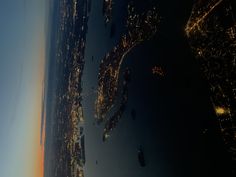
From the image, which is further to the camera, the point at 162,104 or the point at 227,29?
the point at 162,104

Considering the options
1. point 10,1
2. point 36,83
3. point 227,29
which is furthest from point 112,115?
point 10,1

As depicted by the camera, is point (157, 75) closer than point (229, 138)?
No

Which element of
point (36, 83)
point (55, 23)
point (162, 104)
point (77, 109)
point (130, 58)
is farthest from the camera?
point (36, 83)

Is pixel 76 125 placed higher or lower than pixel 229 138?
higher

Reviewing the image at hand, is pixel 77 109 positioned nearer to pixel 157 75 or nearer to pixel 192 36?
pixel 157 75

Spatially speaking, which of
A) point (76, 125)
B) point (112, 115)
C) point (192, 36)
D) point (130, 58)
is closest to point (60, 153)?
point (76, 125)

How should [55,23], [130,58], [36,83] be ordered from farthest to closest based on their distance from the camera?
[36,83] → [55,23] → [130,58]

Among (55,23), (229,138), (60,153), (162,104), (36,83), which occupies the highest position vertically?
(55,23)

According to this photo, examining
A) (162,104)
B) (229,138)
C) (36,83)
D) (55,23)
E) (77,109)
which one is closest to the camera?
(229,138)

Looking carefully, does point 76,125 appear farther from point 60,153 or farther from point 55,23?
point 55,23
